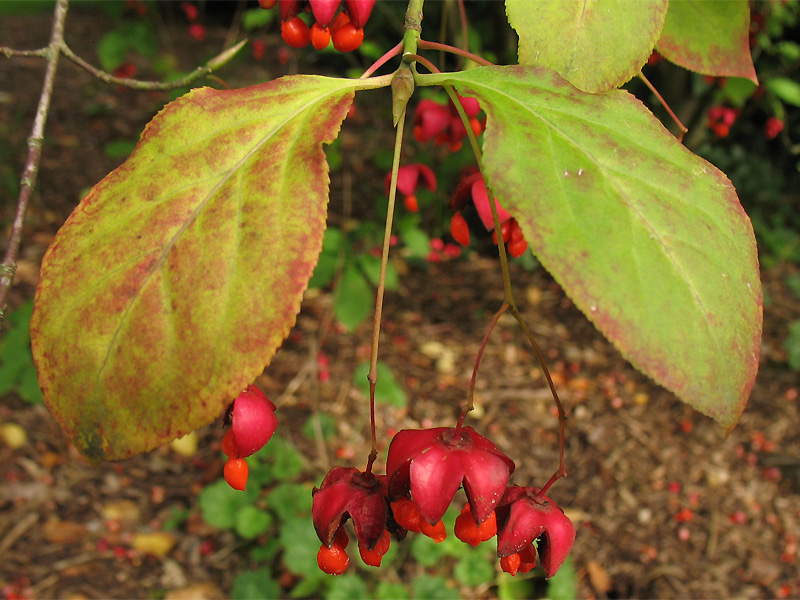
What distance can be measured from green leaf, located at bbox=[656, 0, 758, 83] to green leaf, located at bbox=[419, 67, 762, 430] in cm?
33

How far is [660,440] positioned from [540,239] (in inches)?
107

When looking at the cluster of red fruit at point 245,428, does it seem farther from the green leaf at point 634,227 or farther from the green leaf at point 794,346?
the green leaf at point 794,346

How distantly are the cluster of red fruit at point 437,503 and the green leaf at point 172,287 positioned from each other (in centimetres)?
27

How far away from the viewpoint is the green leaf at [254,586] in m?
2.21

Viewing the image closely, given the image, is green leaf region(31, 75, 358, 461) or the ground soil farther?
the ground soil

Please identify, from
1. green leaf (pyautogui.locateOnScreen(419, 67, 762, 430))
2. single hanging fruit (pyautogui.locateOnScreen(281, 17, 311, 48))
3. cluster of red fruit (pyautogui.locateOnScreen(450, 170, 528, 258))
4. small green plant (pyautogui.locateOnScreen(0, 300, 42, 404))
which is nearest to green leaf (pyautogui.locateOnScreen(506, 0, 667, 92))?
green leaf (pyautogui.locateOnScreen(419, 67, 762, 430))

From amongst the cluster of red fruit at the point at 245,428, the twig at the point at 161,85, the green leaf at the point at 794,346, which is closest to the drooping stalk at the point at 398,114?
the cluster of red fruit at the point at 245,428

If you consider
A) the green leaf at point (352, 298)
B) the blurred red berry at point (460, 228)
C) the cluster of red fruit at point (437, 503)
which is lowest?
the green leaf at point (352, 298)

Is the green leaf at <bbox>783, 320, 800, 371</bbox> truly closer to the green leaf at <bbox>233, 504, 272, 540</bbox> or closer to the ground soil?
the ground soil

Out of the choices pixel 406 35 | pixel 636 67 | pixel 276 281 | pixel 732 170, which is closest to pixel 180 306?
pixel 276 281

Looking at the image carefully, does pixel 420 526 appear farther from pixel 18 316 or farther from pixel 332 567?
pixel 18 316

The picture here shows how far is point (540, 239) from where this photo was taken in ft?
1.79

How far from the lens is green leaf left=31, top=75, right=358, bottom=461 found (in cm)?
55

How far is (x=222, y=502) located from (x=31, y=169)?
6.47 ft
